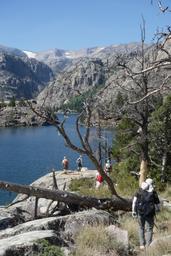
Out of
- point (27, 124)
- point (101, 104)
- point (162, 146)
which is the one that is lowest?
point (27, 124)

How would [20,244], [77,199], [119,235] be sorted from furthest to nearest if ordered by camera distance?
[77,199] < [119,235] < [20,244]

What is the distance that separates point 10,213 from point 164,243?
6917 mm

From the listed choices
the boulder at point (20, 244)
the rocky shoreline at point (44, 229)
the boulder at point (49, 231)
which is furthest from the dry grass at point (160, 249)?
the boulder at point (20, 244)

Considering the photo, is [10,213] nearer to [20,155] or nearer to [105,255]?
[105,255]

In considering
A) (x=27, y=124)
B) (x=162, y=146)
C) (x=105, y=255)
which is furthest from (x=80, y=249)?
(x=27, y=124)

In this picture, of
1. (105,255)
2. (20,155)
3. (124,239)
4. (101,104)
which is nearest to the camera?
(105,255)

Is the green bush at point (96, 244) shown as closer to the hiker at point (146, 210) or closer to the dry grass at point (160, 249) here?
the dry grass at point (160, 249)

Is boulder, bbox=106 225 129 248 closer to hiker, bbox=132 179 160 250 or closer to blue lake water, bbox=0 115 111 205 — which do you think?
hiker, bbox=132 179 160 250

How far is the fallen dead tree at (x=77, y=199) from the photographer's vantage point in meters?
15.6

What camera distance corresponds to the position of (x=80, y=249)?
1052 cm

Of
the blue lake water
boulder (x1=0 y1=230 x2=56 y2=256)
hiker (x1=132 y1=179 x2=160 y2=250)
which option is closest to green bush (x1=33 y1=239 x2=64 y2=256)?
boulder (x1=0 y1=230 x2=56 y2=256)

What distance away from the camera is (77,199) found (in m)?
15.5

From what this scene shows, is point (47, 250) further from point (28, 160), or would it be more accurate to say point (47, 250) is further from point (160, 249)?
point (28, 160)

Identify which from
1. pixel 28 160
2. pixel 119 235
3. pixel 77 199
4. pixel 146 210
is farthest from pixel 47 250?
pixel 28 160
